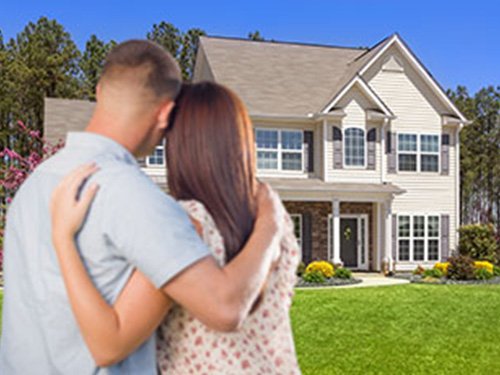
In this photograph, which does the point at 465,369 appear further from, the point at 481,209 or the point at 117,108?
the point at 481,209

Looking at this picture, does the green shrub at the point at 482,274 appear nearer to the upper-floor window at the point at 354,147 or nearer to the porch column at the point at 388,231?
the porch column at the point at 388,231

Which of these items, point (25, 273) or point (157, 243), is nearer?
point (157, 243)

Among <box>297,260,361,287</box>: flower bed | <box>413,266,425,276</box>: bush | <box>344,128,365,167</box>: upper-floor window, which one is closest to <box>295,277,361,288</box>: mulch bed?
<box>297,260,361,287</box>: flower bed

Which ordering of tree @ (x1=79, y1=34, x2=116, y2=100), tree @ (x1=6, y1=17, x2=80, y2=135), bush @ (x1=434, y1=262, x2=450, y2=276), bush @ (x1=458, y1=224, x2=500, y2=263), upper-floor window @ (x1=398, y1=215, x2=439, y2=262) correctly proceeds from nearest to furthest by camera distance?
bush @ (x1=434, y1=262, x2=450, y2=276) → bush @ (x1=458, y1=224, x2=500, y2=263) → upper-floor window @ (x1=398, y1=215, x2=439, y2=262) → tree @ (x1=6, y1=17, x2=80, y2=135) → tree @ (x1=79, y1=34, x2=116, y2=100)

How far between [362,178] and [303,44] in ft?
24.1

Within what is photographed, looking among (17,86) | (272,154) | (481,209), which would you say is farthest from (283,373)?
Answer: (481,209)

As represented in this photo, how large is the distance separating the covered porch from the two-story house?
36 mm

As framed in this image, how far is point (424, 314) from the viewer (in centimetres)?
1122

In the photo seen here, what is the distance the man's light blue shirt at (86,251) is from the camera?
126cm

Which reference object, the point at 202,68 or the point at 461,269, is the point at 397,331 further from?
the point at 202,68

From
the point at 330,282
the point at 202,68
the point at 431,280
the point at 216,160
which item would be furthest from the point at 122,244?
the point at 202,68

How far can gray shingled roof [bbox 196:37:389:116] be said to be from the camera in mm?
21827

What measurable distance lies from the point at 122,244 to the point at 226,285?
237 mm

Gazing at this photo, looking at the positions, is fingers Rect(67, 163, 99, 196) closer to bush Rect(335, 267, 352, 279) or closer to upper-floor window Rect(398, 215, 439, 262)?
bush Rect(335, 267, 352, 279)
